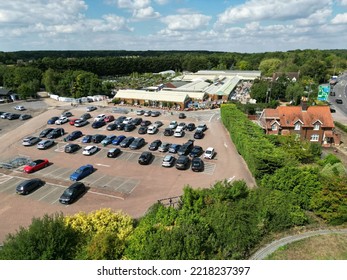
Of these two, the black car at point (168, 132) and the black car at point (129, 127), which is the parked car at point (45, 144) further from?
the black car at point (168, 132)

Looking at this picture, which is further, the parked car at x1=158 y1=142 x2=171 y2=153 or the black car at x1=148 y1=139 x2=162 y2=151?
the black car at x1=148 y1=139 x2=162 y2=151

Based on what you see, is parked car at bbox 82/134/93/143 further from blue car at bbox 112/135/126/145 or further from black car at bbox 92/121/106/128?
black car at bbox 92/121/106/128

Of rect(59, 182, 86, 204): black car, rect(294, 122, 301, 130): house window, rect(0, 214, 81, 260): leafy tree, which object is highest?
rect(0, 214, 81, 260): leafy tree

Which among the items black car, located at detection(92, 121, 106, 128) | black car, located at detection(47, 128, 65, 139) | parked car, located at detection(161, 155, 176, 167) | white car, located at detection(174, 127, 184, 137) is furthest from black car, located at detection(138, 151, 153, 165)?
black car, located at detection(92, 121, 106, 128)

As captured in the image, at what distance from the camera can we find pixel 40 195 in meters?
30.9

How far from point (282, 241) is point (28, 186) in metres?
27.7

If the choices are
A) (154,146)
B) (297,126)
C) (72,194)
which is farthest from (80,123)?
(297,126)

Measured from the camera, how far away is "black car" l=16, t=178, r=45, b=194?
101 ft

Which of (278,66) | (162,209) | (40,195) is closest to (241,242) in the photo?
(162,209)

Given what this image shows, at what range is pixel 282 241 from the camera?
830 inches

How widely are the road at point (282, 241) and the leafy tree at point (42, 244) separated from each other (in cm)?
1276

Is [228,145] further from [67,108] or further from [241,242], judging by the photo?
[67,108]

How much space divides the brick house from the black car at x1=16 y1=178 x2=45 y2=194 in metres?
41.0
